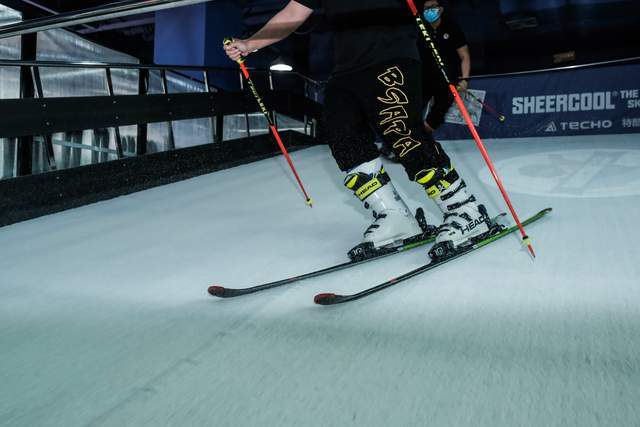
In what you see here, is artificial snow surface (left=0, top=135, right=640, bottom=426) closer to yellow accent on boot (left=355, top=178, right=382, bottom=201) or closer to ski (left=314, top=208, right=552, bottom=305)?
ski (left=314, top=208, right=552, bottom=305)

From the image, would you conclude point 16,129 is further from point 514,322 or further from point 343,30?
point 514,322

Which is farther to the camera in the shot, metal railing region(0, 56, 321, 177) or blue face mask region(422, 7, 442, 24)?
blue face mask region(422, 7, 442, 24)

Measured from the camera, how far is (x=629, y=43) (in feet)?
34.4

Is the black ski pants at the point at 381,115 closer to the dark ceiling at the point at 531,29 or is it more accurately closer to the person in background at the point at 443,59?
the person in background at the point at 443,59

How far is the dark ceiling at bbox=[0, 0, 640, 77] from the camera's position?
10.2 meters

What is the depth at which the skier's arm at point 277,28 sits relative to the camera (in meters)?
1.62

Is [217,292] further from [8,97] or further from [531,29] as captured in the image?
[531,29]

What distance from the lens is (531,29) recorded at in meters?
11.4

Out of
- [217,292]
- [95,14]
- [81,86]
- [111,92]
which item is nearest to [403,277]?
[217,292]

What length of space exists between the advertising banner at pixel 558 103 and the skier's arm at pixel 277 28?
4.35m

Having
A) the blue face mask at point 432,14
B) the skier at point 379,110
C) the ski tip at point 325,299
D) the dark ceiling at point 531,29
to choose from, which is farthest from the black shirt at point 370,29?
the dark ceiling at point 531,29

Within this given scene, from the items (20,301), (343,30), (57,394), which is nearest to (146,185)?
(20,301)

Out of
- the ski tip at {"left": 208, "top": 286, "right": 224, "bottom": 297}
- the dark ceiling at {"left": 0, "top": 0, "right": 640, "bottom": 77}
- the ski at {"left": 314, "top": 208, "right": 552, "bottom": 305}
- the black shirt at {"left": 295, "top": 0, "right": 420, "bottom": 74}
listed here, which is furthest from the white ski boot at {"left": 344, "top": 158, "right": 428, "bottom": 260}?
the dark ceiling at {"left": 0, "top": 0, "right": 640, "bottom": 77}

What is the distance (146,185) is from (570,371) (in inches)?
143
